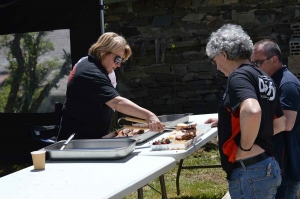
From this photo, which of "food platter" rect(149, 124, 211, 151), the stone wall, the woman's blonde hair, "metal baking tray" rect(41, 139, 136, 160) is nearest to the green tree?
the stone wall

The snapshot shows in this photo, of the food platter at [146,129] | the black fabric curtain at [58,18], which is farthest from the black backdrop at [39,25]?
the food platter at [146,129]

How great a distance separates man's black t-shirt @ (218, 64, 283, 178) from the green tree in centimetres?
441

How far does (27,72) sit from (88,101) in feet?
12.6

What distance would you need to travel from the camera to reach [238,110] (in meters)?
2.39

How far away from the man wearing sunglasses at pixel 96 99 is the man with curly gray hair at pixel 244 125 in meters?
0.75

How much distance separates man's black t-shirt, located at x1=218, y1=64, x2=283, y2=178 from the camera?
2.39 meters

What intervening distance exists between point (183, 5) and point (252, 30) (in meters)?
1.08

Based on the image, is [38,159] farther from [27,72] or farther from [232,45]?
[27,72]

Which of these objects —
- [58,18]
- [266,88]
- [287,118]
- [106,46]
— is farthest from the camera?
[58,18]

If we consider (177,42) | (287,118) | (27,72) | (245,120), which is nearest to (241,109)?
(245,120)

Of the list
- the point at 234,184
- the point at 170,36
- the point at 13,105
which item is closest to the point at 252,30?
the point at 170,36

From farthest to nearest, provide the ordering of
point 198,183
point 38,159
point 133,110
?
point 198,183 → point 133,110 → point 38,159

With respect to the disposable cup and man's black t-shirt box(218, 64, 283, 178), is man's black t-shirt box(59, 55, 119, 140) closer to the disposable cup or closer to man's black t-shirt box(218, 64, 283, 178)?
the disposable cup

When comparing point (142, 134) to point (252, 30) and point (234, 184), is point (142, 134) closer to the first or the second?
point (234, 184)
